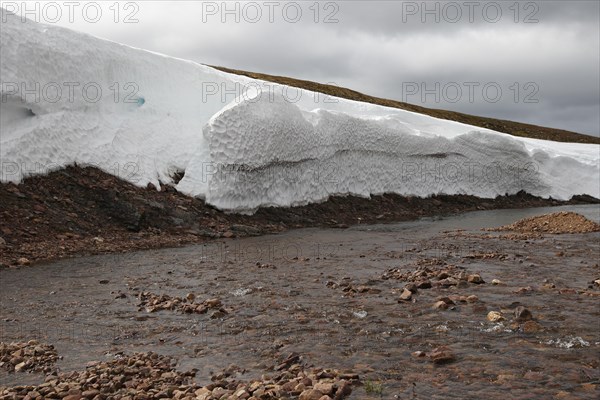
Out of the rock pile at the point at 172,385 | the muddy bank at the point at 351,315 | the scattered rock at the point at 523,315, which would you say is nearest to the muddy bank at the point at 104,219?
the muddy bank at the point at 351,315

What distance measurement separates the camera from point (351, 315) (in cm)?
759

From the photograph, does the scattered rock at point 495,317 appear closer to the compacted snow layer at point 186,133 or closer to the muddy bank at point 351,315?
the muddy bank at point 351,315

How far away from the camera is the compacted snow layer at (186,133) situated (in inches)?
710

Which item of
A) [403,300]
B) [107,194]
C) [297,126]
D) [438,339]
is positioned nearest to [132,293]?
[403,300]

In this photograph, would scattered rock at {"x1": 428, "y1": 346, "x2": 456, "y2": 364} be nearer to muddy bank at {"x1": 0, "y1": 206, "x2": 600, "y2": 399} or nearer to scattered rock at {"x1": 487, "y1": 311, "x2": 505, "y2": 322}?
muddy bank at {"x1": 0, "y1": 206, "x2": 600, "y2": 399}

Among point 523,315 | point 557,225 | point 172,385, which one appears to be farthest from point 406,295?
point 557,225

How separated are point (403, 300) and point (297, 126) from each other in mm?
15666

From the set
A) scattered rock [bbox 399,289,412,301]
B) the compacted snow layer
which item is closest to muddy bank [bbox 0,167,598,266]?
the compacted snow layer

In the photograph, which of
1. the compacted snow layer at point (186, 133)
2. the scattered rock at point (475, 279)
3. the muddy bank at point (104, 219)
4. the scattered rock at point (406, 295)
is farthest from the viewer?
the compacted snow layer at point (186, 133)

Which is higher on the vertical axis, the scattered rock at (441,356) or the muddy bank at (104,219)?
the muddy bank at (104,219)

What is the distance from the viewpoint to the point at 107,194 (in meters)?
16.8

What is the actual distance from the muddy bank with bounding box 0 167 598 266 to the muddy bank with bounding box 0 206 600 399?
4.88 ft

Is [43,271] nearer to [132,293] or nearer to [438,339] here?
[132,293]

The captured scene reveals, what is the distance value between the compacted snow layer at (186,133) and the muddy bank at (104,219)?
0.64 metres
